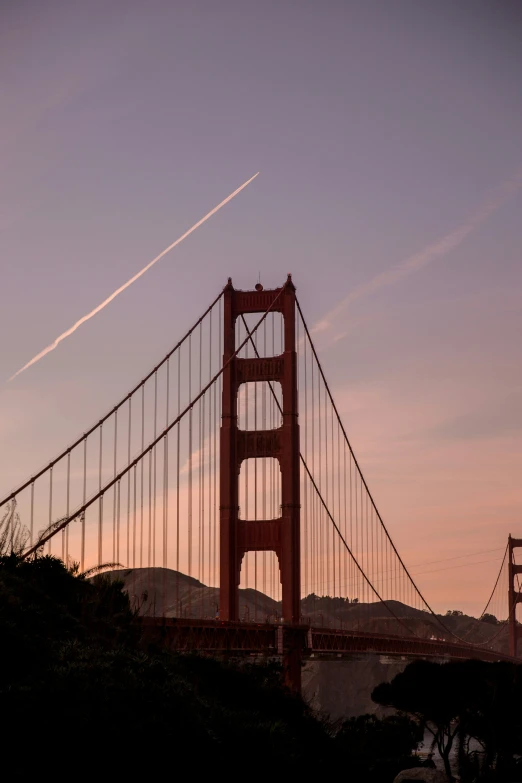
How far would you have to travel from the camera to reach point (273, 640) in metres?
51.6

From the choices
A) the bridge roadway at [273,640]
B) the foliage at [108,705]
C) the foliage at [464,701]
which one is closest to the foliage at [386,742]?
the foliage at [464,701]

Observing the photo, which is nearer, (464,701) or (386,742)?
(464,701)

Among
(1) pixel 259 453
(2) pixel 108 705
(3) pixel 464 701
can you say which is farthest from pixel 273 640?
(2) pixel 108 705

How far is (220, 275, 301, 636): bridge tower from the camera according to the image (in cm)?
Answer: 5603

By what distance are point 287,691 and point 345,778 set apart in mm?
8553

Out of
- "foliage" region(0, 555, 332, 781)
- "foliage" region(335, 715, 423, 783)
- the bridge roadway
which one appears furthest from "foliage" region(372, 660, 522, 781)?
"foliage" region(0, 555, 332, 781)

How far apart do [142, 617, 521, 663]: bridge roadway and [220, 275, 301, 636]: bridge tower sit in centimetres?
170

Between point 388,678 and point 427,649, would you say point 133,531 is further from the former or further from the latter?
point 388,678

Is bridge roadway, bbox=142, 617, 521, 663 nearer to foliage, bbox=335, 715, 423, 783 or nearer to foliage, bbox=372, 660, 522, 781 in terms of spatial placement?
foliage, bbox=335, 715, 423, 783

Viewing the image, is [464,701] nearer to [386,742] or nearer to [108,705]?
[386,742]

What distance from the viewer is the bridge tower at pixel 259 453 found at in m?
56.0

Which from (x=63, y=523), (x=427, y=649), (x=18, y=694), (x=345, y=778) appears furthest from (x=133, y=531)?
(x=427, y=649)

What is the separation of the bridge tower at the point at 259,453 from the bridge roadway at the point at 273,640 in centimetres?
170

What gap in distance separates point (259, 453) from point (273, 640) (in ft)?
34.0
